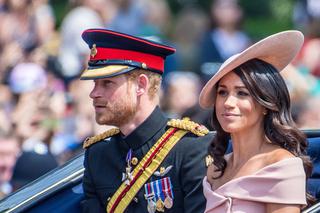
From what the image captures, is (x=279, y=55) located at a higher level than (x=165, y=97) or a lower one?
higher

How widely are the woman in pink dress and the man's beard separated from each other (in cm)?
64

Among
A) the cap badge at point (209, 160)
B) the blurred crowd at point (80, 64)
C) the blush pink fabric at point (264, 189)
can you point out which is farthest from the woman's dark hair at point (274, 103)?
the blurred crowd at point (80, 64)

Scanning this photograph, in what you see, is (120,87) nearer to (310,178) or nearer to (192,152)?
(192,152)

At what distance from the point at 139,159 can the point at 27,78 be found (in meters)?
5.83

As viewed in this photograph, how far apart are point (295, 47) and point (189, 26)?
27.3 ft

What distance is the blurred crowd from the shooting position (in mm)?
9242

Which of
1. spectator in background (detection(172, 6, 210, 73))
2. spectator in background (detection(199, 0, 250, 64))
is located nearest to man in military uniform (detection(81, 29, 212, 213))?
spectator in background (detection(199, 0, 250, 64))

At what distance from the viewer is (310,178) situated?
5262mm

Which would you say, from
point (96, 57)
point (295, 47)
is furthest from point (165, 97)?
point (295, 47)

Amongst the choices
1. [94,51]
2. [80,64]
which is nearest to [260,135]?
[94,51]

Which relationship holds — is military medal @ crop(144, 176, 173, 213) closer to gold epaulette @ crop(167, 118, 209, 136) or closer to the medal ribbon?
the medal ribbon

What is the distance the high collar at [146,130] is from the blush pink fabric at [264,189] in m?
0.76

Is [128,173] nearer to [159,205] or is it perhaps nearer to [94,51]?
[159,205]

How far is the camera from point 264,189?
475 cm
